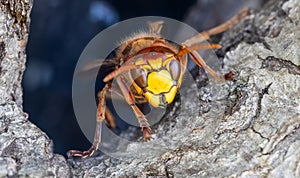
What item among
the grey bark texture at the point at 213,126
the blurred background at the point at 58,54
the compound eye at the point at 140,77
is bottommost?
the grey bark texture at the point at 213,126

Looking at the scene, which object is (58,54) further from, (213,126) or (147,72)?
(213,126)

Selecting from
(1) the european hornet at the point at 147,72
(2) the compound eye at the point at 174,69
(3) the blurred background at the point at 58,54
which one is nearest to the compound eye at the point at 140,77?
(1) the european hornet at the point at 147,72

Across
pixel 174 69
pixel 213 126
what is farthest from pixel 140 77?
pixel 213 126

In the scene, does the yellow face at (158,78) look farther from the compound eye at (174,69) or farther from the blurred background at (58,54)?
the blurred background at (58,54)

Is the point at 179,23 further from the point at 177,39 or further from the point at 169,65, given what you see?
the point at 169,65

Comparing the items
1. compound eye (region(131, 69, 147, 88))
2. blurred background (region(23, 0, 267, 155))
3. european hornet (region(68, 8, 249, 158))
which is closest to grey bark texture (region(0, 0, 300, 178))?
european hornet (region(68, 8, 249, 158))

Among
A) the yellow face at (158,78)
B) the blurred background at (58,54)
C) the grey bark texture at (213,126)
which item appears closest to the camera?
the grey bark texture at (213,126)

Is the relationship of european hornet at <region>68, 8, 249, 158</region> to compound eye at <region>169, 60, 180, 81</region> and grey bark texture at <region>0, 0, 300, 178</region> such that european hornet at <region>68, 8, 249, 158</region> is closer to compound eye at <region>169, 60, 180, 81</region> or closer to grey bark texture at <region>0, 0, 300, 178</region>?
compound eye at <region>169, 60, 180, 81</region>
